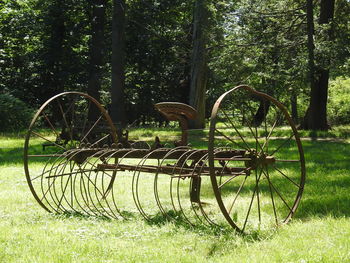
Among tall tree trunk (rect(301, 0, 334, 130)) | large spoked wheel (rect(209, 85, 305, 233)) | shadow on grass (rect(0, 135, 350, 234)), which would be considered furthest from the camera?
tall tree trunk (rect(301, 0, 334, 130))

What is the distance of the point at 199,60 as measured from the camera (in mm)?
17438

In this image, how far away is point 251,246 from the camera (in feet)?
13.8

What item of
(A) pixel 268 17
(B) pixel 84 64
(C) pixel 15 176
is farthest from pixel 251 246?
(B) pixel 84 64

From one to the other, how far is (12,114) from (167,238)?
1485cm

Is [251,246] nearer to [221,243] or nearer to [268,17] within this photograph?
[221,243]

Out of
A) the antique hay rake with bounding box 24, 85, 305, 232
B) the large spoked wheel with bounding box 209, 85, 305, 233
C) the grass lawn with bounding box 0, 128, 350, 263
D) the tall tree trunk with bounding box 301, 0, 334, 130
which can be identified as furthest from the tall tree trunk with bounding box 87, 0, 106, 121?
the grass lawn with bounding box 0, 128, 350, 263

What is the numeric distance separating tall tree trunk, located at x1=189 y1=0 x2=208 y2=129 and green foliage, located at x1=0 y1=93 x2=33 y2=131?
20.2 ft

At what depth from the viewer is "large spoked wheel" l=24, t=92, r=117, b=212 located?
595 cm

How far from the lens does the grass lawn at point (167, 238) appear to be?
394 cm

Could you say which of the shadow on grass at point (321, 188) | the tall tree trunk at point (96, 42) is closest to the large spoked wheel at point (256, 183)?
the shadow on grass at point (321, 188)

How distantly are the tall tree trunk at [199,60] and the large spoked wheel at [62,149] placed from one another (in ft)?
12.0

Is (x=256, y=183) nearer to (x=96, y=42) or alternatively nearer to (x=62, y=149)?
(x=62, y=149)

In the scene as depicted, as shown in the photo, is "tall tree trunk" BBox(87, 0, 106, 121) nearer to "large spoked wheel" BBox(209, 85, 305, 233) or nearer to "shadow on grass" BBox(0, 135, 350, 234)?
"shadow on grass" BBox(0, 135, 350, 234)

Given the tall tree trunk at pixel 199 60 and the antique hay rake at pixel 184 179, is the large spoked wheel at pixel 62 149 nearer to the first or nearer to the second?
the antique hay rake at pixel 184 179
